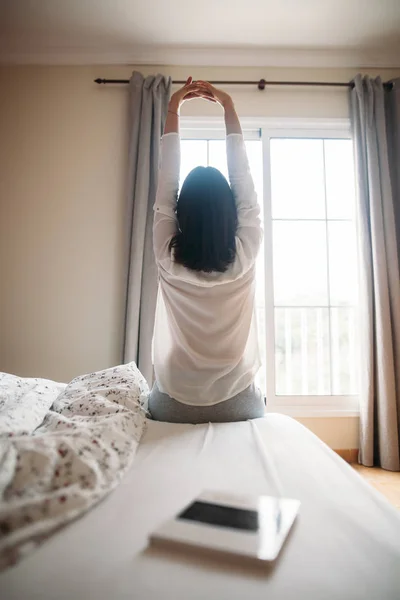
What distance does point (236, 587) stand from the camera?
34 cm

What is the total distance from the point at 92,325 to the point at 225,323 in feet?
4.57

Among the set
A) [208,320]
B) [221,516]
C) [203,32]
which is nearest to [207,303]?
[208,320]

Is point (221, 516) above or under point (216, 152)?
under

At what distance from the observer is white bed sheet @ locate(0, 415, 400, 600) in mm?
343

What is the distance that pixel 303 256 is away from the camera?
2.37 m

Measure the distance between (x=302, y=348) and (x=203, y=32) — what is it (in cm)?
205

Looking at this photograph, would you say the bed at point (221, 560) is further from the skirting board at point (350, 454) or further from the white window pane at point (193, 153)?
the white window pane at point (193, 153)

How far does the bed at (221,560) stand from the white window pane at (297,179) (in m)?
1.98

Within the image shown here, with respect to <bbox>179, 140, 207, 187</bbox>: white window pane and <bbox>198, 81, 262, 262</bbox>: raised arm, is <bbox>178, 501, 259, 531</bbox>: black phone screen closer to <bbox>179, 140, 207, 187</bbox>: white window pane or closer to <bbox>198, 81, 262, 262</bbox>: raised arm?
<bbox>198, 81, 262, 262</bbox>: raised arm

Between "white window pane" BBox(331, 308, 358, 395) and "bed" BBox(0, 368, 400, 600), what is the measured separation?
176 centimetres

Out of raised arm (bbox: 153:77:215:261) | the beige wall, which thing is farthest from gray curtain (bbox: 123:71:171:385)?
raised arm (bbox: 153:77:215:261)

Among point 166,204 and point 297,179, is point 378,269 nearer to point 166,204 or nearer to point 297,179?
point 297,179

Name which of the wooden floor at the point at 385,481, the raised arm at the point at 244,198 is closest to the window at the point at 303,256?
the wooden floor at the point at 385,481

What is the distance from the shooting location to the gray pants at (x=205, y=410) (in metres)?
0.99
